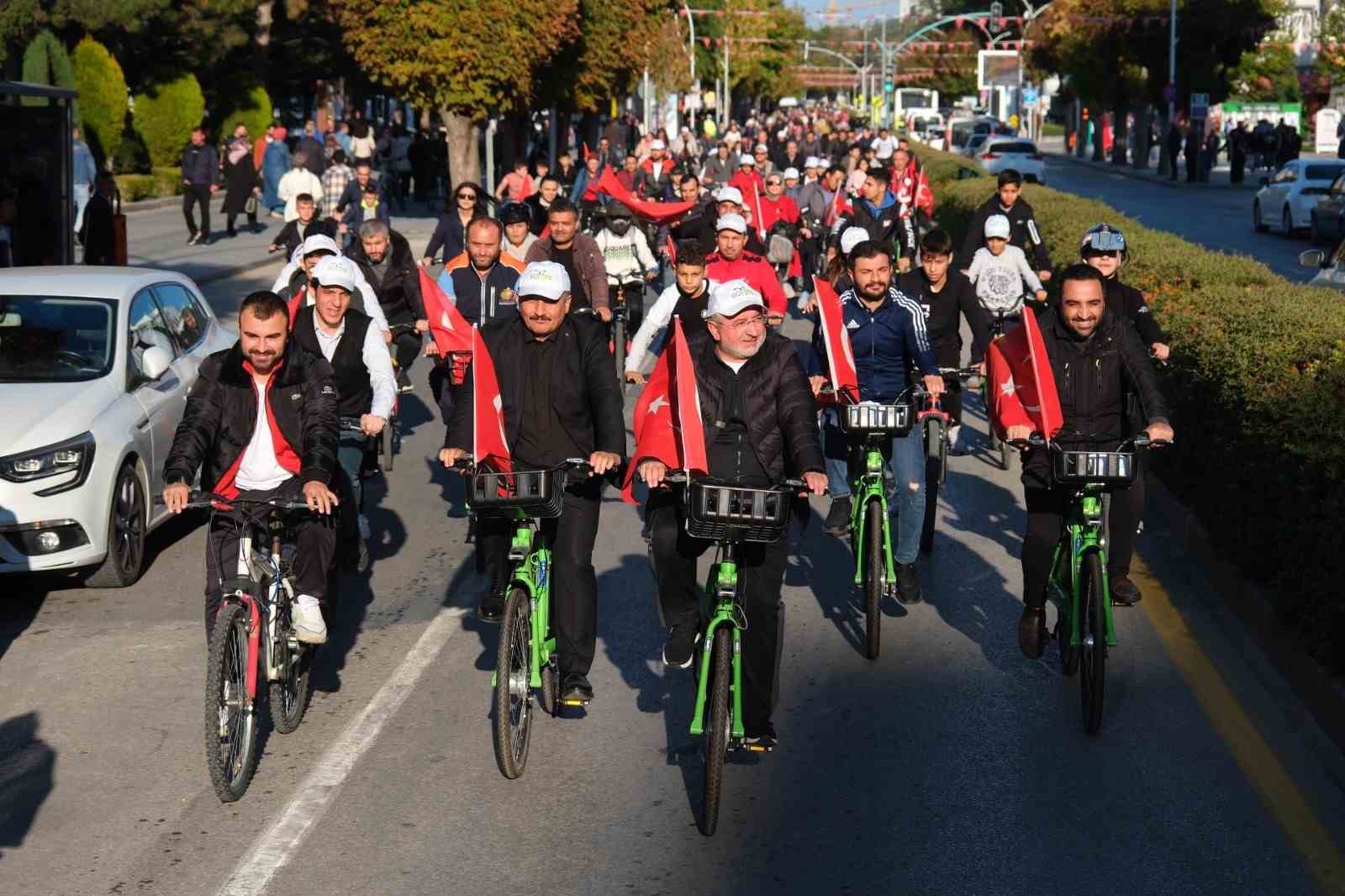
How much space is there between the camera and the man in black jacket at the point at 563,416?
7477mm

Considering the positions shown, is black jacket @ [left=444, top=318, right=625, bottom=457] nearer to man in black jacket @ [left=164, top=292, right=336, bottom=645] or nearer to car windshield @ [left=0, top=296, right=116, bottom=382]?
man in black jacket @ [left=164, top=292, right=336, bottom=645]

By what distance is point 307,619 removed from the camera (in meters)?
7.55

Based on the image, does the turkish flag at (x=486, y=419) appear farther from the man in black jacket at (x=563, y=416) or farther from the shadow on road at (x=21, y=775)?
the shadow on road at (x=21, y=775)

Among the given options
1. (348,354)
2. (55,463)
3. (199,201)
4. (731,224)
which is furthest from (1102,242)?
(199,201)

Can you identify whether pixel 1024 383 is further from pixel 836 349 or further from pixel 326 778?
pixel 326 778

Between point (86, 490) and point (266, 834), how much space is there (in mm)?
3854

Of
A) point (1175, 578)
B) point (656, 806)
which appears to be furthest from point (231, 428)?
point (1175, 578)

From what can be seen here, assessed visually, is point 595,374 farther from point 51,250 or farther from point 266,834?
point 51,250

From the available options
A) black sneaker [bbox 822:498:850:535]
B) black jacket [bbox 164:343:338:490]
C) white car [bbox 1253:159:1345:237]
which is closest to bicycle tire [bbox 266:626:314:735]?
black jacket [bbox 164:343:338:490]

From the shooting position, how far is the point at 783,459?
7160mm

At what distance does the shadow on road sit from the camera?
21.6 ft

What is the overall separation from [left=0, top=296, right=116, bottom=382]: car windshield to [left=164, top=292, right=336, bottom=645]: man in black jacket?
10.6 ft

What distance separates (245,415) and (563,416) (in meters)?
1.23

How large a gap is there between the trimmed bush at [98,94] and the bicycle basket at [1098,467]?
37767mm
